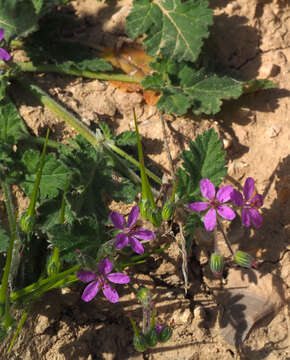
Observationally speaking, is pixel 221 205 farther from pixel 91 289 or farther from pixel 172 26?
pixel 172 26

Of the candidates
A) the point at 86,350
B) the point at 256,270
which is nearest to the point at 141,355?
the point at 86,350

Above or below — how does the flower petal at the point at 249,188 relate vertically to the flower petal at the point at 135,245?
above

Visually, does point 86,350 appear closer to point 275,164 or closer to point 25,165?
point 25,165

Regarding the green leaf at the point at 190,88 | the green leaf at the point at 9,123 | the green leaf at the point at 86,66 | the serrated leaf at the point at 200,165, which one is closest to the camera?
the serrated leaf at the point at 200,165

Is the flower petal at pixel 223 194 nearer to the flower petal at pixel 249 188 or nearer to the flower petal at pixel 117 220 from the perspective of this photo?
the flower petal at pixel 249 188

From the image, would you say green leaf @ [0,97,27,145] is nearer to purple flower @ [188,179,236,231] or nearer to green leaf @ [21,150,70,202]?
green leaf @ [21,150,70,202]

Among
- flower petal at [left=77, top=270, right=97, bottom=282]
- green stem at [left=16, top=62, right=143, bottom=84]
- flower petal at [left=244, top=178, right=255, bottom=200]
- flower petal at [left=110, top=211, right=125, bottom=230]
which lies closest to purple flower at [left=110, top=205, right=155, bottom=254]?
flower petal at [left=110, top=211, right=125, bottom=230]

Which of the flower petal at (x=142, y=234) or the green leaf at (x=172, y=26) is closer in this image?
the flower petal at (x=142, y=234)

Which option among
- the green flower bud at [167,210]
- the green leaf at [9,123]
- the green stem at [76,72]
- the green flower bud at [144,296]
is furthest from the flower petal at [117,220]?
the green stem at [76,72]
